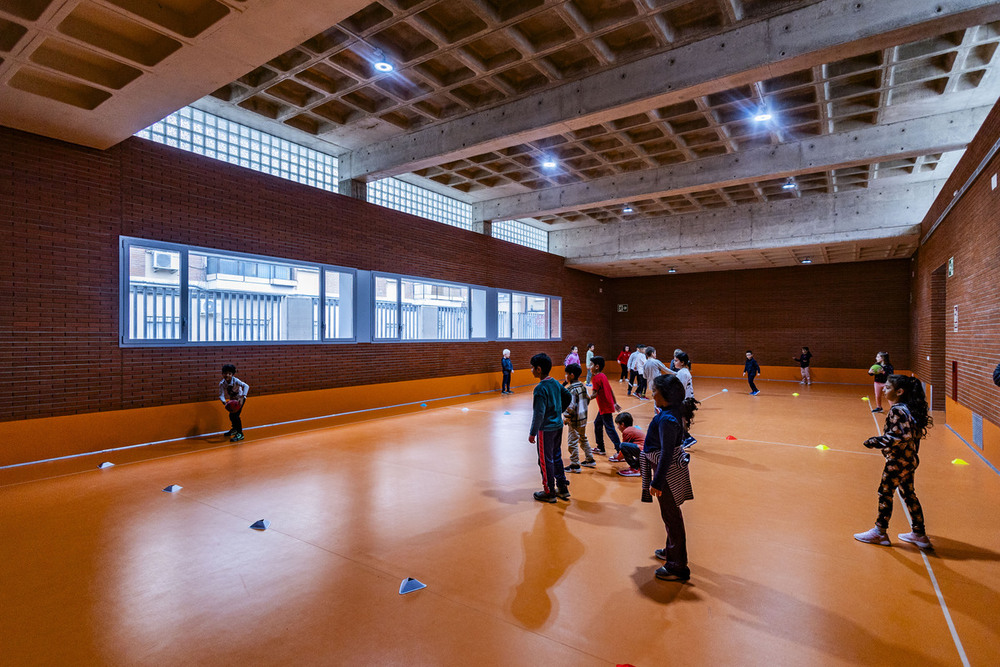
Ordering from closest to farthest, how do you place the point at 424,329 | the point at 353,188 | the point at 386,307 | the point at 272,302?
the point at 272,302 < the point at 353,188 < the point at 386,307 < the point at 424,329

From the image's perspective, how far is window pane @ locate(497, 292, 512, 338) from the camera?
56.0ft

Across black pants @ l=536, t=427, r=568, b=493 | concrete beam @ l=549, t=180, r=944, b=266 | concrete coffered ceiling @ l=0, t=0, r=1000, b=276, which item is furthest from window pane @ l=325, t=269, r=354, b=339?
concrete beam @ l=549, t=180, r=944, b=266

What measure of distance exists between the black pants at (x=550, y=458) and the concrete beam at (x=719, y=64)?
18.3ft

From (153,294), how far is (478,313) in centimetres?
932

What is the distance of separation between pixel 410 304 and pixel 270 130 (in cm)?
531

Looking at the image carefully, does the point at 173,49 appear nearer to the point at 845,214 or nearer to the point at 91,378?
the point at 91,378

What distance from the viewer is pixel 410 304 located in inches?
534

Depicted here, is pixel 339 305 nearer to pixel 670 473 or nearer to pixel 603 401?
pixel 603 401

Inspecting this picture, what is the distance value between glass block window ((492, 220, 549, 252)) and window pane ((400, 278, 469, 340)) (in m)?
3.56

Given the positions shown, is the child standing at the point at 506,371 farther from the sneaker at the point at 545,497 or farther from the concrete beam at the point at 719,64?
the sneaker at the point at 545,497

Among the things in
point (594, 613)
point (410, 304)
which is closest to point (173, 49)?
point (594, 613)

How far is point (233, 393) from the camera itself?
28.2 ft

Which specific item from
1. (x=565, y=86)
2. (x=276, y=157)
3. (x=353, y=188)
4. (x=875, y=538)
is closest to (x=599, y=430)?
(x=875, y=538)

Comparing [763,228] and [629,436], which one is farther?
[763,228]
